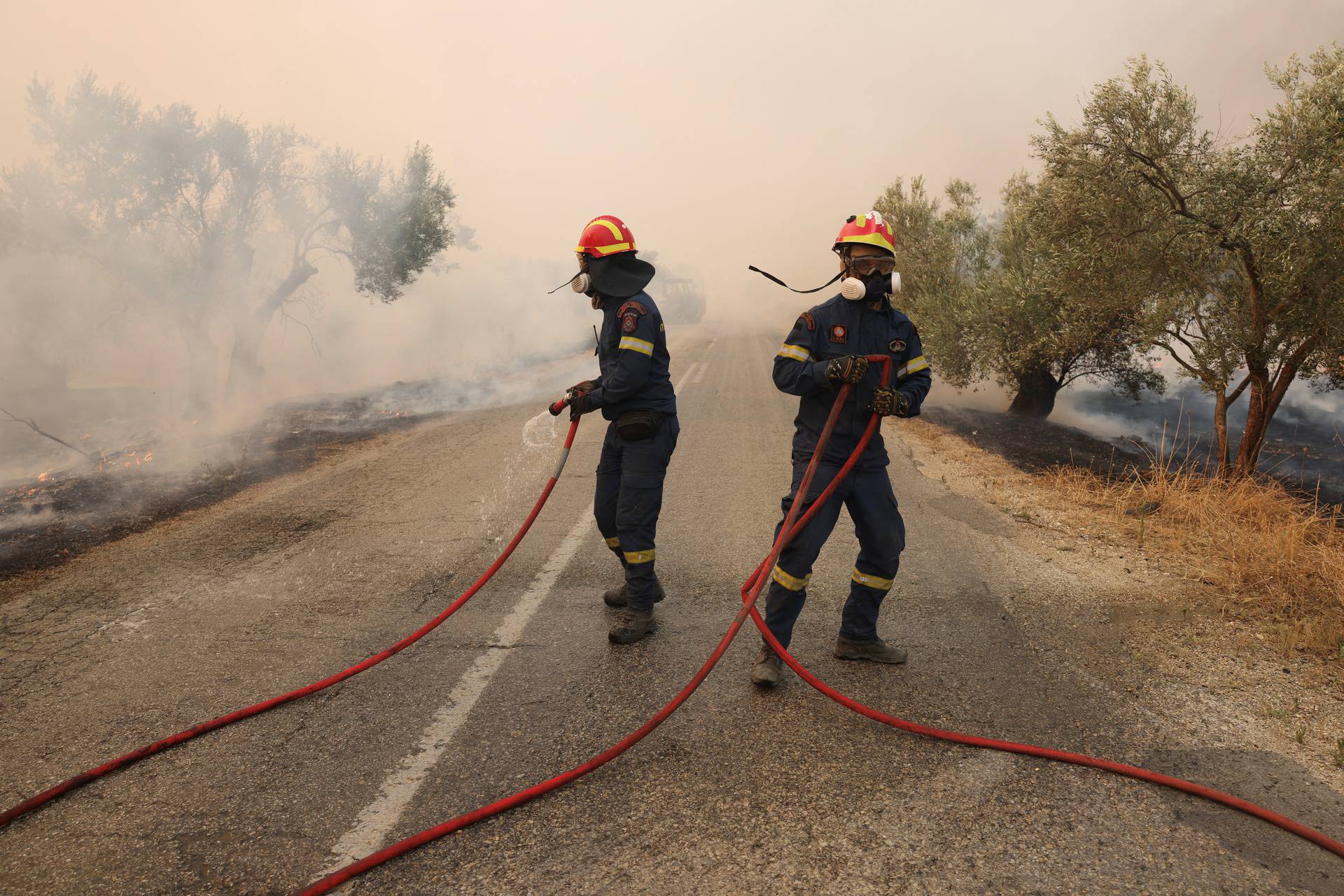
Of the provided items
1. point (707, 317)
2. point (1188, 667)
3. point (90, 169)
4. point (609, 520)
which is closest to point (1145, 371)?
point (1188, 667)

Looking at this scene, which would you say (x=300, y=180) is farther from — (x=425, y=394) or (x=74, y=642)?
(x=74, y=642)

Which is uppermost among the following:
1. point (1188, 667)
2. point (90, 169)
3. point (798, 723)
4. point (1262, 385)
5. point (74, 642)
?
point (90, 169)

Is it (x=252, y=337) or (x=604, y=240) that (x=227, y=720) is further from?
(x=252, y=337)

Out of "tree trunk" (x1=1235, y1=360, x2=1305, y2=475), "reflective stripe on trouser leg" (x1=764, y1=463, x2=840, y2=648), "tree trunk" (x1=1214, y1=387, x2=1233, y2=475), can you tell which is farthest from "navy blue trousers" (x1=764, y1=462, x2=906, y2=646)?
"tree trunk" (x1=1214, y1=387, x2=1233, y2=475)

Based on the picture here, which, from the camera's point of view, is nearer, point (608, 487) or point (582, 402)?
point (582, 402)

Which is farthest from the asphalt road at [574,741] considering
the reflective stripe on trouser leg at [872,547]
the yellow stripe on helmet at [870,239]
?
the yellow stripe on helmet at [870,239]

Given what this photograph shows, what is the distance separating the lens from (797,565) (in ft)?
10.9

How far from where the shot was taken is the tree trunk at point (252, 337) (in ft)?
44.0

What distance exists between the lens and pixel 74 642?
3795 mm

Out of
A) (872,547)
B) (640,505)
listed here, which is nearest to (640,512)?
(640,505)

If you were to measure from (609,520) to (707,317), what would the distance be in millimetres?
39079

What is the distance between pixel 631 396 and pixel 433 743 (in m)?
1.87

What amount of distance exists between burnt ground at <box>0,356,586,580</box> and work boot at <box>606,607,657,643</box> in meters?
3.92

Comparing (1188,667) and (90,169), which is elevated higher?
(90,169)
